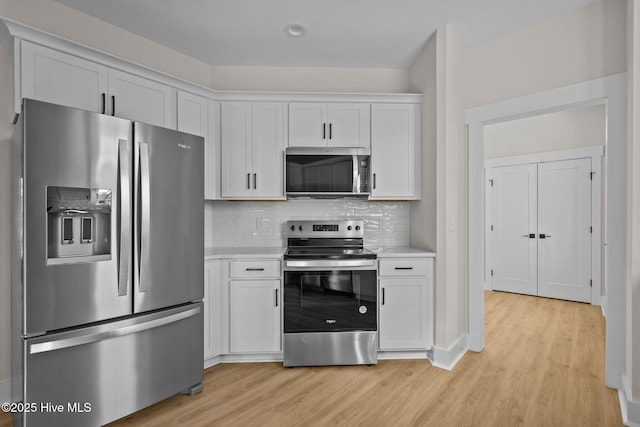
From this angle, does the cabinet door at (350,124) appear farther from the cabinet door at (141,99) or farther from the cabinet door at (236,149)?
the cabinet door at (141,99)

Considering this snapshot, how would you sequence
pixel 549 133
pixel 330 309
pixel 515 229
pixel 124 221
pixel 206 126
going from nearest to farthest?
pixel 124 221
pixel 330 309
pixel 206 126
pixel 549 133
pixel 515 229

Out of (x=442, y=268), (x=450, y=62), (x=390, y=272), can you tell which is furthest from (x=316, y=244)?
(x=450, y=62)

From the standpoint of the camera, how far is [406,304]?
292 cm

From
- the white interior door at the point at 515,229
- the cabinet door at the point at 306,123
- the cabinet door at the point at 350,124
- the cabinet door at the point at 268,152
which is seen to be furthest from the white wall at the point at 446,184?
the white interior door at the point at 515,229

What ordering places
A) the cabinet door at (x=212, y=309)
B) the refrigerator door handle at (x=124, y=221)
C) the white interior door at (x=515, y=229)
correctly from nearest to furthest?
1. the refrigerator door handle at (x=124, y=221)
2. the cabinet door at (x=212, y=309)
3. the white interior door at (x=515, y=229)

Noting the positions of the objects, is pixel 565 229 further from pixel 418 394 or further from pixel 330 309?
pixel 330 309

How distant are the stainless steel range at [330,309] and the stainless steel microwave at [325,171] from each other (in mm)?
646

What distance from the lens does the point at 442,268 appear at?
287 centimetres

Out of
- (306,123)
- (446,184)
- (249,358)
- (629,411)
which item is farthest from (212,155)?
(629,411)

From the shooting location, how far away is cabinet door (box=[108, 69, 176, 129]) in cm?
246

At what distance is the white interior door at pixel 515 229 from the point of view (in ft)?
16.9

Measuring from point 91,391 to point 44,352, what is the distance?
1.14 ft

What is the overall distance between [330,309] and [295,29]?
240 centimetres

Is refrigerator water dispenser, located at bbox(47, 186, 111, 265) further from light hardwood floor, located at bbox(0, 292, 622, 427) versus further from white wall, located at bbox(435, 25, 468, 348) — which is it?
white wall, located at bbox(435, 25, 468, 348)
